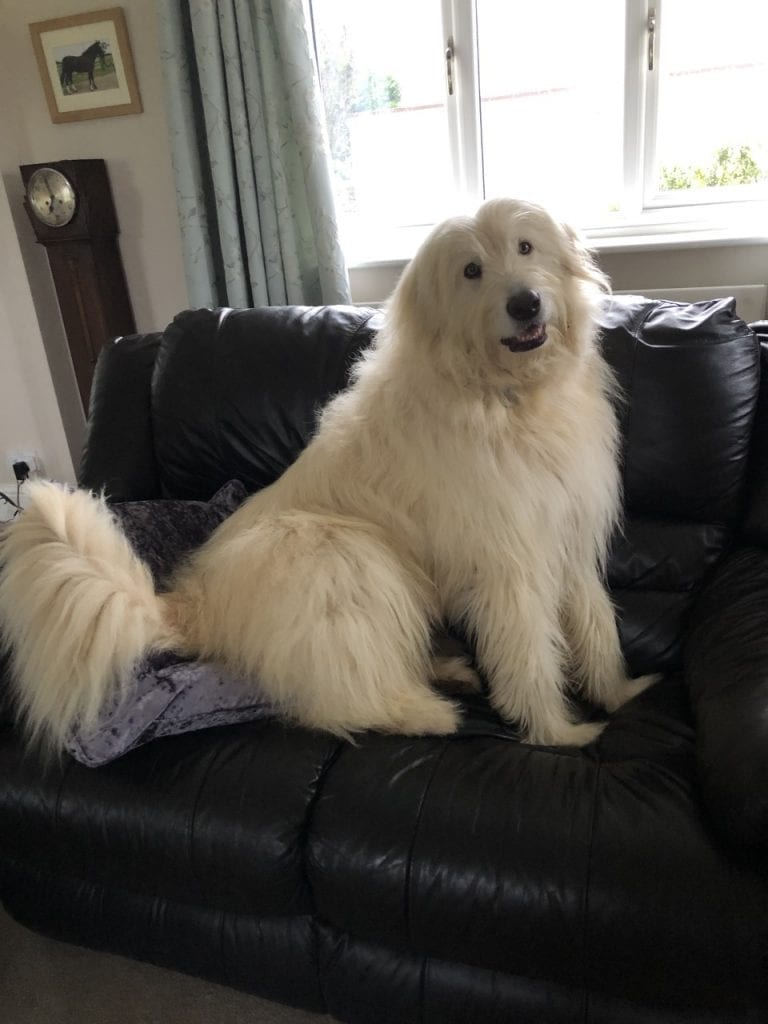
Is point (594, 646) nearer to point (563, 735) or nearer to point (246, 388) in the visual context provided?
point (563, 735)

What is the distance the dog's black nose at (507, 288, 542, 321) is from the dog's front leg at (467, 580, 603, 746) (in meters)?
0.47

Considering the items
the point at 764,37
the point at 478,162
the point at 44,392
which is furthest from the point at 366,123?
the point at 44,392

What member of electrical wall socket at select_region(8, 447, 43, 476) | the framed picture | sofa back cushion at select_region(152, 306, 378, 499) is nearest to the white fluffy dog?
sofa back cushion at select_region(152, 306, 378, 499)

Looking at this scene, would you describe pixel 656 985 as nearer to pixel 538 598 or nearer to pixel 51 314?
pixel 538 598

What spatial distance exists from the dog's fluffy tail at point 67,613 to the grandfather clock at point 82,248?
1.78 metres

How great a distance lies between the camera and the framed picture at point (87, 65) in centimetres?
276

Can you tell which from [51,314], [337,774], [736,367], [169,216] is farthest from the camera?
[51,314]

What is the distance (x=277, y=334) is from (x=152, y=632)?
862 millimetres

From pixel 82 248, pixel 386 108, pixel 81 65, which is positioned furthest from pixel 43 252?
pixel 386 108

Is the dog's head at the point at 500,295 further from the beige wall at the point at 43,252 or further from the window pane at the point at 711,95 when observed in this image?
the window pane at the point at 711,95

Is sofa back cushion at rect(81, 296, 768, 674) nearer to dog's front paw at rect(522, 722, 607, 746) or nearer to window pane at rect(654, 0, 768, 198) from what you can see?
dog's front paw at rect(522, 722, 607, 746)

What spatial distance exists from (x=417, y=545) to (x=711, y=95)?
200cm

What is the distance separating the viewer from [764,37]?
2373 mm

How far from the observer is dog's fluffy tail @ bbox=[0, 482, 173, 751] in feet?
4.05
